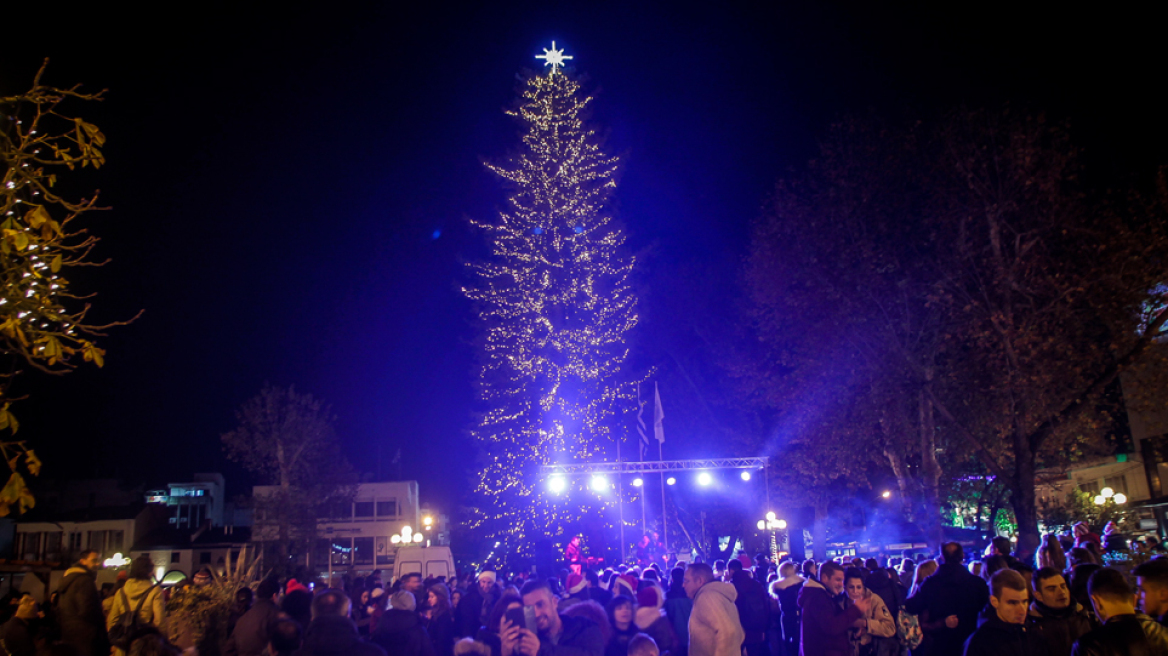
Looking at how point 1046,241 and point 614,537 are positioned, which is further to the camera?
point 614,537

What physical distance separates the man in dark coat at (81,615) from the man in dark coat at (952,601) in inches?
332

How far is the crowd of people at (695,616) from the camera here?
4.43m

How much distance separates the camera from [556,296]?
25344mm

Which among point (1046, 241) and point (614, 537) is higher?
point (1046, 241)

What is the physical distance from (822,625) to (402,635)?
13.4 feet

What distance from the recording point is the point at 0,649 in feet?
15.2

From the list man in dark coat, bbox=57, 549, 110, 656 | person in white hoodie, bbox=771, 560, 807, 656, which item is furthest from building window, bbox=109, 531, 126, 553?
person in white hoodie, bbox=771, 560, 807, 656

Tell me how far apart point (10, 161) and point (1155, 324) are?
16240mm

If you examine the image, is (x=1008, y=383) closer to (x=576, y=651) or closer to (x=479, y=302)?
(x=576, y=651)

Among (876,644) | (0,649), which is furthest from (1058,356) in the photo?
(0,649)

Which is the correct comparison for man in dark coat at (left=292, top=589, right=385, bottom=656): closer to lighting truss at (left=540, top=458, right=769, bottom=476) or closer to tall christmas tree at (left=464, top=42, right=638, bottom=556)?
lighting truss at (left=540, top=458, right=769, bottom=476)

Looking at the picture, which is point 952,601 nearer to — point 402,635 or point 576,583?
point 576,583

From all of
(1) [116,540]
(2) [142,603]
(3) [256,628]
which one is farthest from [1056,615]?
(1) [116,540]

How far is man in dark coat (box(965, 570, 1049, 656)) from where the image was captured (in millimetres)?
4352
